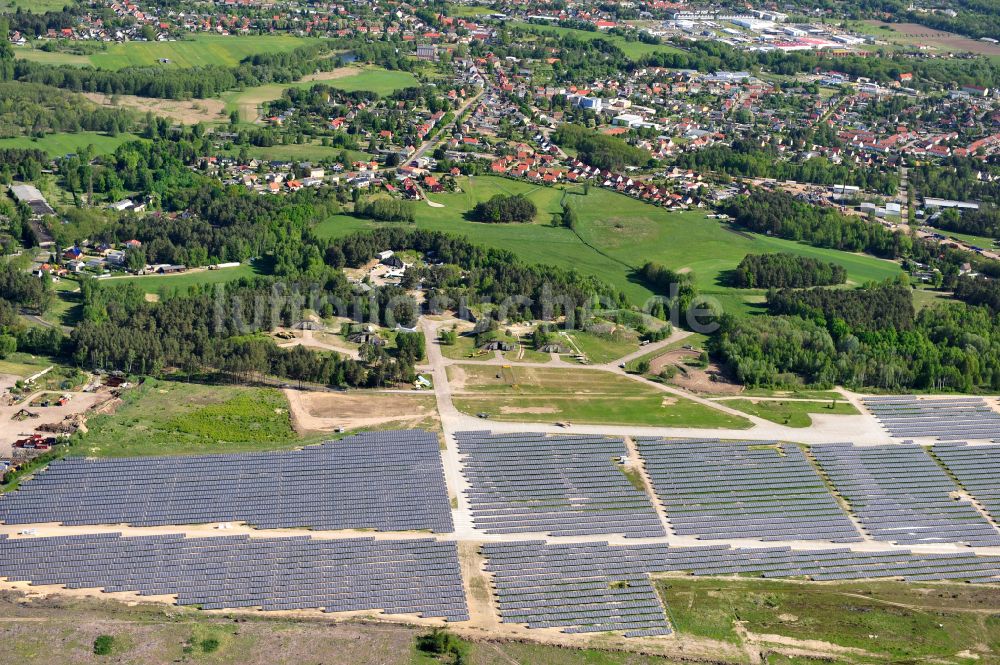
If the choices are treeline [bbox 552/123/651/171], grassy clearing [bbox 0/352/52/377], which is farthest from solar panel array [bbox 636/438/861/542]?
treeline [bbox 552/123/651/171]

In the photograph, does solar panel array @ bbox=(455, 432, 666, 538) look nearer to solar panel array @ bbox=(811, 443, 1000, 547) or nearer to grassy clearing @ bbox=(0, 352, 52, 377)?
solar panel array @ bbox=(811, 443, 1000, 547)

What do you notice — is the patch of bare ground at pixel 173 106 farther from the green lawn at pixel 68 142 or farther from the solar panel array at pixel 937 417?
the solar panel array at pixel 937 417

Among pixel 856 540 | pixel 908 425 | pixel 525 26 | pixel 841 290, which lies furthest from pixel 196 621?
pixel 525 26

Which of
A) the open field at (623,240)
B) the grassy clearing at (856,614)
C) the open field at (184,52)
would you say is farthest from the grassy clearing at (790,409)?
the open field at (184,52)

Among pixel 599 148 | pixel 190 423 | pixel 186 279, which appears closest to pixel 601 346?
pixel 190 423

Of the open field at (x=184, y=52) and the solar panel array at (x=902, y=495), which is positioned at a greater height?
the open field at (x=184, y=52)

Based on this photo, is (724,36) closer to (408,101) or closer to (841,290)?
(408,101)
